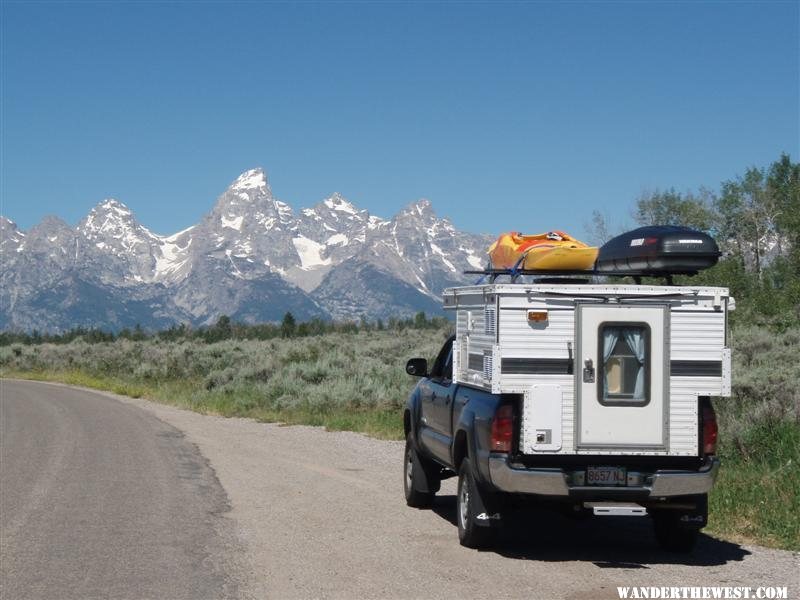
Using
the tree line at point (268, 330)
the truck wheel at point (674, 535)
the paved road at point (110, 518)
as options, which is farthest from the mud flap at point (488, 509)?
the tree line at point (268, 330)

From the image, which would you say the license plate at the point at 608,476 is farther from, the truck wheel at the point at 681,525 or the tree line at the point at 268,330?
the tree line at the point at 268,330

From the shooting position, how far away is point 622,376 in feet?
28.8

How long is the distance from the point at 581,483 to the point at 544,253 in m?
2.34

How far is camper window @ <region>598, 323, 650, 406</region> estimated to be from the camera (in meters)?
8.75

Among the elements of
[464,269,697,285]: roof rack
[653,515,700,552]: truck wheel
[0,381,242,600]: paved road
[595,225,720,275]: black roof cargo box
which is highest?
[595,225,720,275]: black roof cargo box

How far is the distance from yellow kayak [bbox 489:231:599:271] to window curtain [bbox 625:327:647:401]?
1414 mm

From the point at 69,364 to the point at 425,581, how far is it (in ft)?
175

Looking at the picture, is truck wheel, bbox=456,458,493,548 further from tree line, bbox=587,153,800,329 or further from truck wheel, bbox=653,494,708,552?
tree line, bbox=587,153,800,329

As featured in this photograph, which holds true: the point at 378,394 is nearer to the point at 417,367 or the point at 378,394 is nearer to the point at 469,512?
the point at 417,367

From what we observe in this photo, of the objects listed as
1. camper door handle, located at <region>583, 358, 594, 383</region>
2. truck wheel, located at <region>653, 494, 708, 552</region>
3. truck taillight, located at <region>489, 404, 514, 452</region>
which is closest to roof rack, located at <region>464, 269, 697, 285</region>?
camper door handle, located at <region>583, 358, 594, 383</region>

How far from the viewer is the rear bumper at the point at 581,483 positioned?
28.2 ft

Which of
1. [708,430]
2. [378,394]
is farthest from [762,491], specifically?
[378,394]

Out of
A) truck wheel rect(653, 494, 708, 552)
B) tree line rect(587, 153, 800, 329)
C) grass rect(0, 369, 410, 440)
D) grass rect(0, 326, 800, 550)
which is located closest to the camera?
truck wheel rect(653, 494, 708, 552)

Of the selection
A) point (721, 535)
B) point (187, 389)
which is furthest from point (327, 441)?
point (187, 389)
